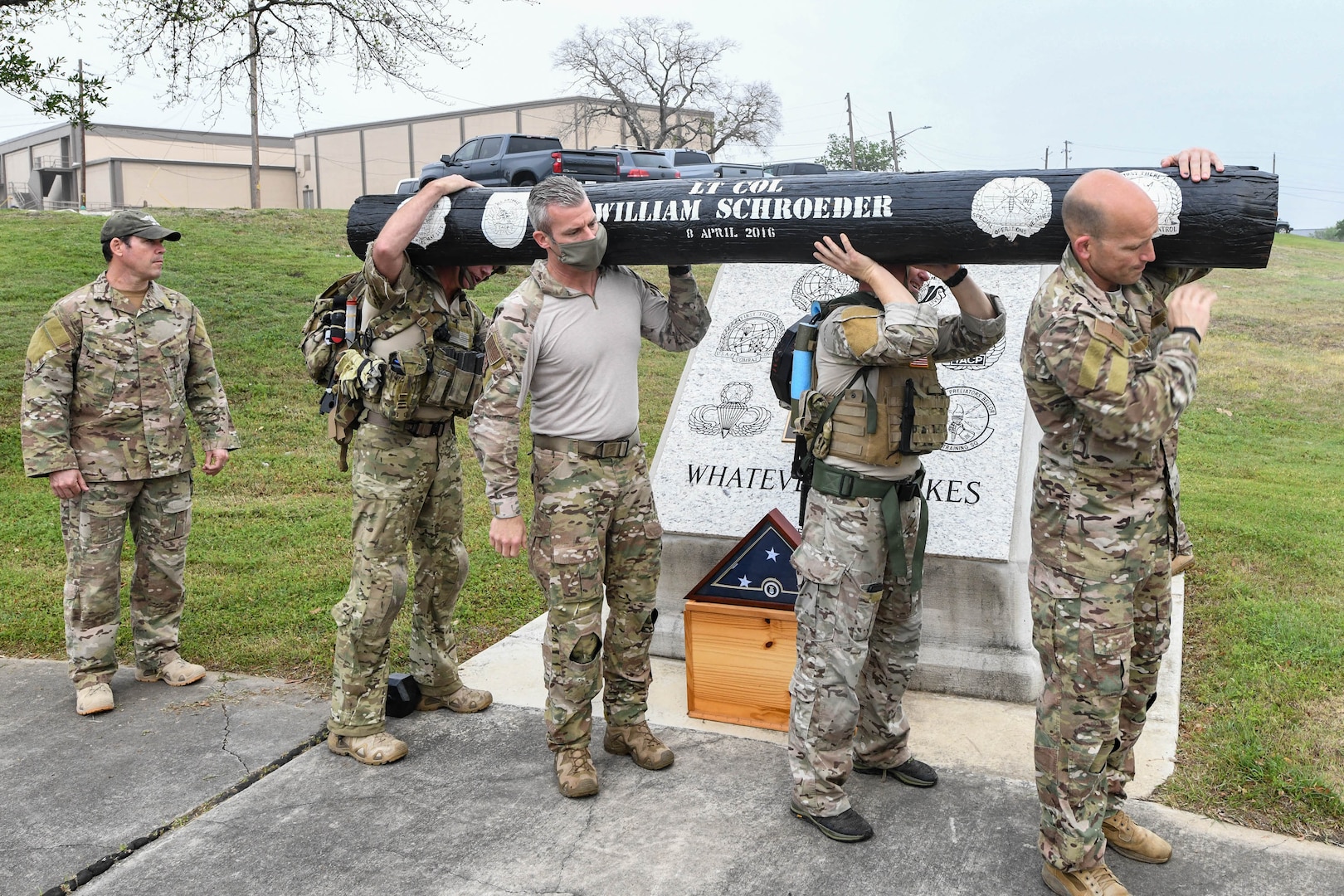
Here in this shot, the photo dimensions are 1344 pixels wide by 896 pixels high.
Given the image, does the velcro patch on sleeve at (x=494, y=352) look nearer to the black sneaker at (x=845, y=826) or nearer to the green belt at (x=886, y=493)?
the green belt at (x=886, y=493)

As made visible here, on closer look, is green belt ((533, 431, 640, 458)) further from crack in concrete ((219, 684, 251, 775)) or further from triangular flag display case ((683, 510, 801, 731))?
crack in concrete ((219, 684, 251, 775))

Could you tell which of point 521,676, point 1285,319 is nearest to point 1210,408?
point 1285,319

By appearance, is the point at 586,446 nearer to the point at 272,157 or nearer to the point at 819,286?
the point at 819,286

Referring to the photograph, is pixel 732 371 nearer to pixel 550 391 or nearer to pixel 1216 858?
pixel 550 391

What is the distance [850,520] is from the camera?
131 inches

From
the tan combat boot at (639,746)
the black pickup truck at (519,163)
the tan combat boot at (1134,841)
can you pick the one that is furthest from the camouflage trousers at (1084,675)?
the black pickup truck at (519,163)

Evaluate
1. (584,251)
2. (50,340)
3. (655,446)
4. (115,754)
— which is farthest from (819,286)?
(655,446)

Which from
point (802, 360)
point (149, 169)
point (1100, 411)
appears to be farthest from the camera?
point (149, 169)

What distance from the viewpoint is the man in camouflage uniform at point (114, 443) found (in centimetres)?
443

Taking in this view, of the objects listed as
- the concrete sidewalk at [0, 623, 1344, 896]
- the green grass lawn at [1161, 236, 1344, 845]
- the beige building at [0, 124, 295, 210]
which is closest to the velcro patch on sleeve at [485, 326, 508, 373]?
the concrete sidewalk at [0, 623, 1344, 896]

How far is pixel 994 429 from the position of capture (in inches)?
186

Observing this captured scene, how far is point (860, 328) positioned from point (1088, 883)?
168 cm

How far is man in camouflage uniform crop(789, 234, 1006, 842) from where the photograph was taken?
331 cm

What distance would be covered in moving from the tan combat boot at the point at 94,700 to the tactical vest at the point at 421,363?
176 cm
